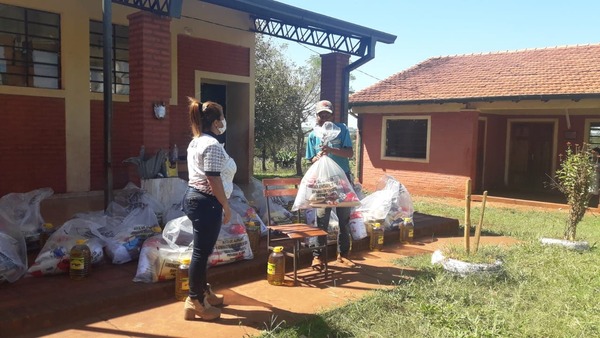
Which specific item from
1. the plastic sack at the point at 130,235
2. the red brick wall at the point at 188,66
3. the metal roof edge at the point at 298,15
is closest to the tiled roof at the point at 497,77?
the metal roof edge at the point at 298,15

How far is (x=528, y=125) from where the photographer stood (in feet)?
48.3

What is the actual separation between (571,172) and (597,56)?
28.2 feet

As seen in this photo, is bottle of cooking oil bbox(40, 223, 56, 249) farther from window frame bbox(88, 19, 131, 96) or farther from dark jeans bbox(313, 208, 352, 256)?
window frame bbox(88, 19, 131, 96)

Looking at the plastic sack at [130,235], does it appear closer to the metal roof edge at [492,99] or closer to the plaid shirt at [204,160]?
the plaid shirt at [204,160]

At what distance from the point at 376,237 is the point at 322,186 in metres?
1.62

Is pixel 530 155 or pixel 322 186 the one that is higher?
pixel 530 155

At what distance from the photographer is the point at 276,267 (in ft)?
14.5

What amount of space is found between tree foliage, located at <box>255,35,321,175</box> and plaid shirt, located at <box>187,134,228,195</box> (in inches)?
609

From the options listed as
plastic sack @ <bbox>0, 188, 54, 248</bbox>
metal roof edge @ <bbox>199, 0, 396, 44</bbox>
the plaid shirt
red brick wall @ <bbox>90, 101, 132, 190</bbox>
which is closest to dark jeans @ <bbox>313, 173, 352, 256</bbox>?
the plaid shirt

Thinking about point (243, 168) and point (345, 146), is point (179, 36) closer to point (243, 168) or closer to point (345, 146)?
point (243, 168)

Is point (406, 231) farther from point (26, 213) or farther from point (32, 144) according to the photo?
point (32, 144)

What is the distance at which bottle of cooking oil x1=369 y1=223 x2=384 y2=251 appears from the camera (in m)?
5.96

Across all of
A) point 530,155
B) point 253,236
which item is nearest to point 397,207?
point 253,236

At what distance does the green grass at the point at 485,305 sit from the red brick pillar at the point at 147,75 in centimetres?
367
